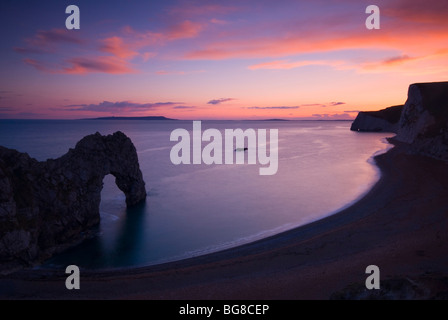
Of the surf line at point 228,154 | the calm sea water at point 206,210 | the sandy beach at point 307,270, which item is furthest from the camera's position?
the surf line at point 228,154

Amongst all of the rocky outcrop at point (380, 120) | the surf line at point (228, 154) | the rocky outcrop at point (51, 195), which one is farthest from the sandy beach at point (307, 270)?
the rocky outcrop at point (380, 120)

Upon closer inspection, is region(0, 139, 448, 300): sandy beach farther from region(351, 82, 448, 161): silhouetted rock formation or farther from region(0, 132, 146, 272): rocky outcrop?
region(351, 82, 448, 161): silhouetted rock formation

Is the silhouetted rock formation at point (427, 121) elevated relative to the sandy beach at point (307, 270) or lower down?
elevated

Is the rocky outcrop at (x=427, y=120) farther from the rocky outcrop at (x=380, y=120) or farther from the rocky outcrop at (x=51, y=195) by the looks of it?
the rocky outcrop at (x=380, y=120)

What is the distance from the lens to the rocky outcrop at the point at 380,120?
12932 centimetres

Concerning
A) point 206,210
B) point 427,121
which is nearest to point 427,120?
point 427,121

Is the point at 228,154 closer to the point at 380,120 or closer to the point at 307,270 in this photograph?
the point at 307,270

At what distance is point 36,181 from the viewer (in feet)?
65.0

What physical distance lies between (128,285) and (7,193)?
888 cm

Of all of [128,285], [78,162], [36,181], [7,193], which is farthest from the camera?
[78,162]

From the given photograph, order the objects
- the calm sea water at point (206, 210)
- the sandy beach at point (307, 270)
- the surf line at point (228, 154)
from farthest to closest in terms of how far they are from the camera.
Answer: the surf line at point (228, 154), the calm sea water at point (206, 210), the sandy beach at point (307, 270)

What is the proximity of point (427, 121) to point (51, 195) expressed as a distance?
65979mm
